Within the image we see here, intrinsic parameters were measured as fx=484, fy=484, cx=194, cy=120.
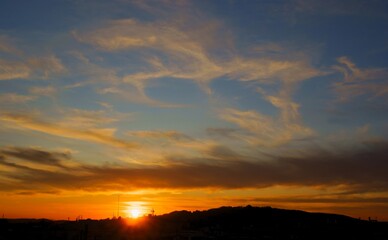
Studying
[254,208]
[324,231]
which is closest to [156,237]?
[324,231]

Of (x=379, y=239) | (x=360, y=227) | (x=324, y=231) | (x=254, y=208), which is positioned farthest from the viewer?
(x=254, y=208)

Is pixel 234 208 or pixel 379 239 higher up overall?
pixel 234 208

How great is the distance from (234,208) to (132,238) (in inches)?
2491

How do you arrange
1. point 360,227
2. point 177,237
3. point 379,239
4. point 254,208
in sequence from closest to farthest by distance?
1. point 177,237
2. point 379,239
3. point 360,227
4. point 254,208

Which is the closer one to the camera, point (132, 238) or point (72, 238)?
point (132, 238)

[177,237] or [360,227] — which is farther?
[360,227]

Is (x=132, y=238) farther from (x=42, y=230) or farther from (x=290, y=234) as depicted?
(x=290, y=234)

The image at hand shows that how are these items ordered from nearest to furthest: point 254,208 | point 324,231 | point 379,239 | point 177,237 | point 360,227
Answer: point 177,237, point 379,239, point 324,231, point 360,227, point 254,208

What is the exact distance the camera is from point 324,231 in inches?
3118

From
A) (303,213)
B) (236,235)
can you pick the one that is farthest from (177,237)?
(303,213)

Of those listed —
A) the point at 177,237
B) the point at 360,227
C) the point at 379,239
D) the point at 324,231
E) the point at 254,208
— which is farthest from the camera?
the point at 254,208

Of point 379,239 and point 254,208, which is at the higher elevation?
point 254,208

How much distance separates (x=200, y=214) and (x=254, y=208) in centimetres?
1441

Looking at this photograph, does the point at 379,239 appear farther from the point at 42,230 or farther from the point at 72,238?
the point at 42,230
